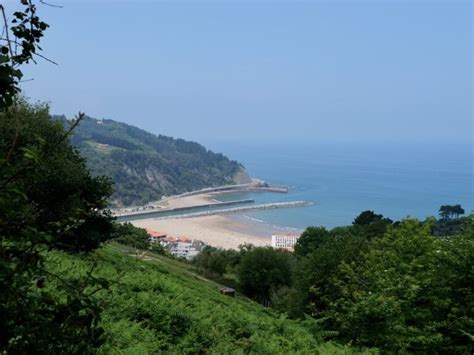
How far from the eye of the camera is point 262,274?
36.5 m

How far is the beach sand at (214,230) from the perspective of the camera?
81.7 metres

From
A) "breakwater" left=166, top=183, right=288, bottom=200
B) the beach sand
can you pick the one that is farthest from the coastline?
"breakwater" left=166, top=183, right=288, bottom=200

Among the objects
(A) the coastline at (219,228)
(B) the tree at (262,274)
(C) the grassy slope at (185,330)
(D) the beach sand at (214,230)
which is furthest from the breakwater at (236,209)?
(C) the grassy slope at (185,330)

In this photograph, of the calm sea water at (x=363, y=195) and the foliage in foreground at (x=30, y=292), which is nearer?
the foliage in foreground at (x=30, y=292)

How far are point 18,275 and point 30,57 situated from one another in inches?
41.1

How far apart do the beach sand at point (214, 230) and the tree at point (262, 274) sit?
3755 cm

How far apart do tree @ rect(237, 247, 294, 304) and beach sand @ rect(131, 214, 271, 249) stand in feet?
123

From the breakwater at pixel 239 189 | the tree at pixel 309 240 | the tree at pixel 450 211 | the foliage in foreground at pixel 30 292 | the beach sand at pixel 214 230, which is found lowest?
the beach sand at pixel 214 230

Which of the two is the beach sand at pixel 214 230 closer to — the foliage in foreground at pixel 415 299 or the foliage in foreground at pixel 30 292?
the foliage in foreground at pixel 415 299

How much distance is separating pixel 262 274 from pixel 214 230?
193 feet

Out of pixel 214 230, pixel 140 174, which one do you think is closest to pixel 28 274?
pixel 214 230

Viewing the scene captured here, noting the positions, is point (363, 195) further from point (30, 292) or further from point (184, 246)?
point (30, 292)

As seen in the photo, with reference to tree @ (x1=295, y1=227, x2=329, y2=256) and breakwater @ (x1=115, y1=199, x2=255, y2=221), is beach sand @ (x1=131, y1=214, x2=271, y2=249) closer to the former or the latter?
breakwater @ (x1=115, y1=199, x2=255, y2=221)

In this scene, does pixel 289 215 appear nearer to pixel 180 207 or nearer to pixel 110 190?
pixel 180 207
